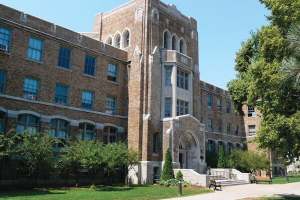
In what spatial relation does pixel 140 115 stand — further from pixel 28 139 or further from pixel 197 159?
pixel 28 139

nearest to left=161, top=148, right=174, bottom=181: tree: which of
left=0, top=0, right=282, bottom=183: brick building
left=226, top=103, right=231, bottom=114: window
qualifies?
left=0, top=0, right=282, bottom=183: brick building

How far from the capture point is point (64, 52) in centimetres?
2509

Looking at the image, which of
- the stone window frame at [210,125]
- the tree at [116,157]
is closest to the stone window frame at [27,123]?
the tree at [116,157]

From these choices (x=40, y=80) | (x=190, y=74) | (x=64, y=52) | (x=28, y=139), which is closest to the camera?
(x=28, y=139)

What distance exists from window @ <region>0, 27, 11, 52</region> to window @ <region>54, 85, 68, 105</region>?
466 cm

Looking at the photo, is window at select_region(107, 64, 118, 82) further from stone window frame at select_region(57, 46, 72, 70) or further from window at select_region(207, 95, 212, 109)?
window at select_region(207, 95, 212, 109)

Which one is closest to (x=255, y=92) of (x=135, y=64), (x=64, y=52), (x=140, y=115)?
(x=140, y=115)

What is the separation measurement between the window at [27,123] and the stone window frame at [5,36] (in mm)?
4843

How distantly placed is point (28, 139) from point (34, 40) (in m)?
8.22

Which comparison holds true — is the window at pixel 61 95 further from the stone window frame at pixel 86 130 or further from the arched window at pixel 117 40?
the arched window at pixel 117 40

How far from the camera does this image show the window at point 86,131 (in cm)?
2528

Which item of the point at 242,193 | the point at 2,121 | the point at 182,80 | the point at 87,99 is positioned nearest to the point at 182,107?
the point at 182,80

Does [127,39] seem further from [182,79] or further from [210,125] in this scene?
[210,125]

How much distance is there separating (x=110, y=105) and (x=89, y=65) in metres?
4.05
